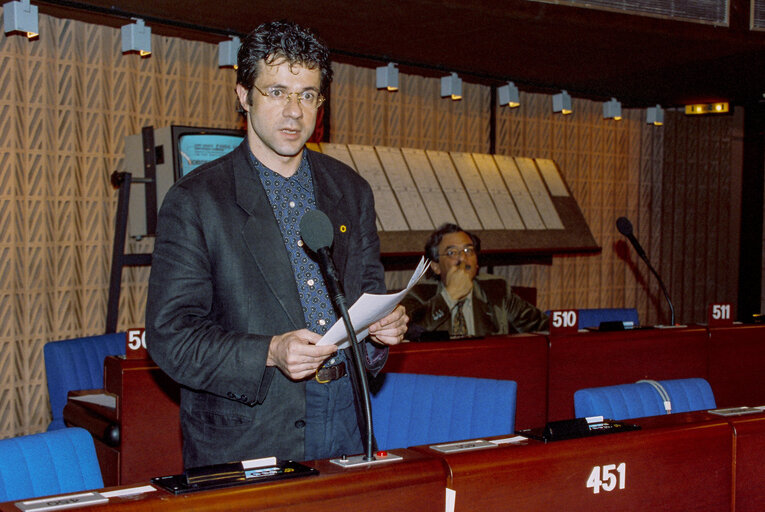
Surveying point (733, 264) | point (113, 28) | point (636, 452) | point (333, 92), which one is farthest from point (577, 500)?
point (733, 264)

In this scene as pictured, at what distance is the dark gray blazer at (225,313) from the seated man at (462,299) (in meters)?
2.56

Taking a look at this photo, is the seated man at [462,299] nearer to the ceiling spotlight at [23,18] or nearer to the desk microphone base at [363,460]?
the ceiling spotlight at [23,18]

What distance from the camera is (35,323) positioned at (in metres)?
4.64

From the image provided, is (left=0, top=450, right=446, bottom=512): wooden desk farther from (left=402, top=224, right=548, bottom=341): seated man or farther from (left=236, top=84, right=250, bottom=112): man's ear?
(left=402, top=224, right=548, bottom=341): seated man

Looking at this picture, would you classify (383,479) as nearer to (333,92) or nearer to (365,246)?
(365,246)

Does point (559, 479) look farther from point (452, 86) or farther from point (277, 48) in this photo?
point (452, 86)

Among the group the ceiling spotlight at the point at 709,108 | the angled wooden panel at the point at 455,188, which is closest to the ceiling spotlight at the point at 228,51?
the angled wooden panel at the point at 455,188

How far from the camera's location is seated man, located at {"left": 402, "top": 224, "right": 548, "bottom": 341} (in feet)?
14.3

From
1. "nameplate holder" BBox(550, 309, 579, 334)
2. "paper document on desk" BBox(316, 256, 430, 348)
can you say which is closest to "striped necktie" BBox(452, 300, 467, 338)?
"nameplate holder" BBox(550, 309, 579, 334)

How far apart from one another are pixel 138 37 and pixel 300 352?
367 cm

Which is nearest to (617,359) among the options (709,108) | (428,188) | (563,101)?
(428,188)

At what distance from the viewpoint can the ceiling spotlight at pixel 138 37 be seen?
4605mm

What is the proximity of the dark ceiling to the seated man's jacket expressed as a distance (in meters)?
1.49

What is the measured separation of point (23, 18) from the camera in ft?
13.6
